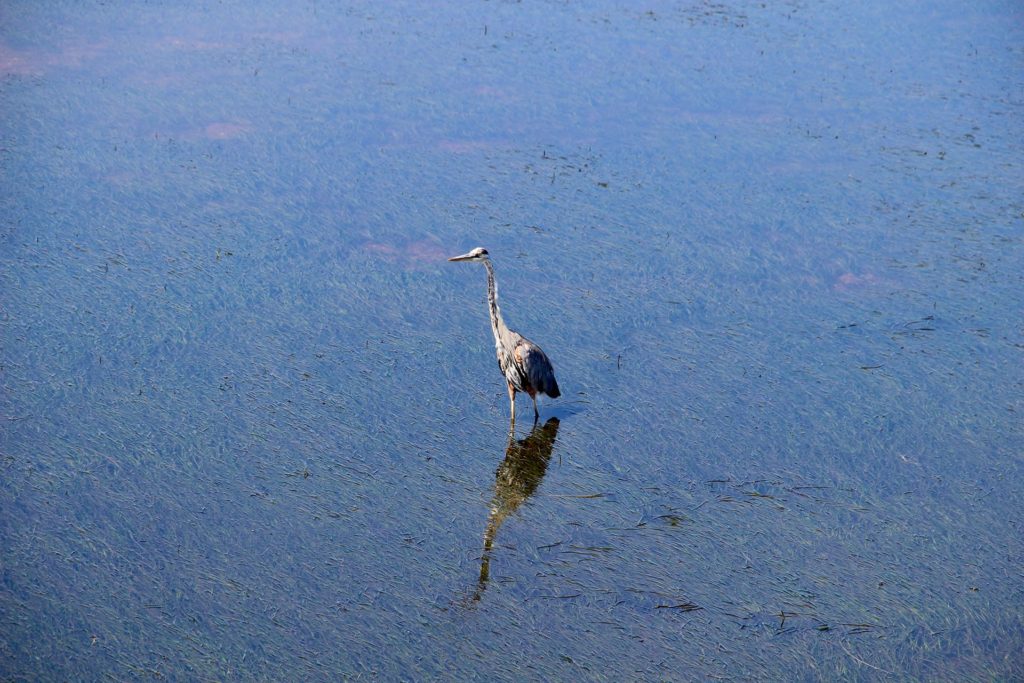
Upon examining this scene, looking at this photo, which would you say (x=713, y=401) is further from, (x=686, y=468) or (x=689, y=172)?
(x=689, y=172)

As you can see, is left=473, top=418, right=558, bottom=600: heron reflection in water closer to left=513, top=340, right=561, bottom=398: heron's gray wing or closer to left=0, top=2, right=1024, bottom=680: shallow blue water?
left=0, top=2, right=1024, bottom=680: shallow blue water

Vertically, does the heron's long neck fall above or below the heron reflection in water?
above

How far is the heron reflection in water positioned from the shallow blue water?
0.09ft

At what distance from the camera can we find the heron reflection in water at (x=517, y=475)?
7.98 m

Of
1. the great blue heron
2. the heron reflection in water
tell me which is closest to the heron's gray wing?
the great blue heron

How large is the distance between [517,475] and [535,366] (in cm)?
98

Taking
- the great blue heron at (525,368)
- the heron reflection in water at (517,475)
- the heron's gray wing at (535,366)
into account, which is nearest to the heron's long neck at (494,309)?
the great blue heron at (525,368)

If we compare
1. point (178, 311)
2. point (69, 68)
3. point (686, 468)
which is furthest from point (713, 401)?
point (69, 68)

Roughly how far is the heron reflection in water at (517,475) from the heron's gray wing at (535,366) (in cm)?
33

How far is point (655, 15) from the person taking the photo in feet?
64.6

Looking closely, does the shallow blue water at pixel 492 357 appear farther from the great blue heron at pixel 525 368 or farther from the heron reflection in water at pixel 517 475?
the great blue heron at pixel 525 368

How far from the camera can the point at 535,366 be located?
9.23 meters

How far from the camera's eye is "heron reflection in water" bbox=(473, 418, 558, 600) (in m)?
7.98

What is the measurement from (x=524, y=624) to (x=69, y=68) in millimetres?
12054
